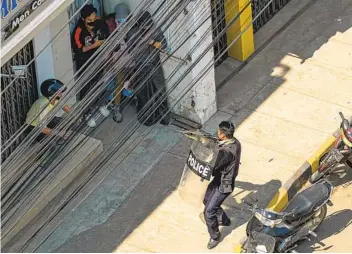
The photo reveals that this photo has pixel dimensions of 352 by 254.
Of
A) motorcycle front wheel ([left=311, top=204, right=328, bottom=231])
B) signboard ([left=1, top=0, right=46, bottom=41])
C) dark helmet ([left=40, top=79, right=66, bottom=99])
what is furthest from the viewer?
dark helmet ([left=40, top=79, right=66, bottom=99])

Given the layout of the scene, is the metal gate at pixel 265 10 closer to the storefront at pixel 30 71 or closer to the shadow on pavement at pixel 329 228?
the storefront at pixel 30 71

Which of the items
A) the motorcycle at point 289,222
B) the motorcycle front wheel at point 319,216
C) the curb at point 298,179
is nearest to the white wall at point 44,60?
the motorcycle at point 289,222

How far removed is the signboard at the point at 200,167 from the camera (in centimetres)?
1597

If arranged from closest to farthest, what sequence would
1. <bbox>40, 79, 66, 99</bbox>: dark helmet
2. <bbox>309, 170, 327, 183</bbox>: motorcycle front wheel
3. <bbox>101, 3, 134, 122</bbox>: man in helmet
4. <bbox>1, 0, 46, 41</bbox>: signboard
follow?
<bbox>1, 0, 46, 41</bbox>: signboard
<bbox>40, 79, 66, 99</bbox>: dark helmet
<bbox>309, 170, 327, 183</bbox>: motorcycle front wheel
<bbox>101, 3, 134, 122</bbox>: man in helmet

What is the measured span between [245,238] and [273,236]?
1.51 feet

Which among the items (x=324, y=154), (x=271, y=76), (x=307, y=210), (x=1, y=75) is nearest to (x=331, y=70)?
(x=271, y=76)

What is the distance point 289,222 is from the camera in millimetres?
16203

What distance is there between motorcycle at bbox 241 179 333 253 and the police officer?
0.35 meters

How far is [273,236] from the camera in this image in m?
16.2

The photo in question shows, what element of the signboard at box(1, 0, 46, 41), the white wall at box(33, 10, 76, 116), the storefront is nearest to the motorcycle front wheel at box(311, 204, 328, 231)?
the white wall at box(33, 10, 76, 116)

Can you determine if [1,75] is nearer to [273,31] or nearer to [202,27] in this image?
[202,27]

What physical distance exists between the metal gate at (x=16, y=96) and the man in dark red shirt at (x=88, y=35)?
72cm

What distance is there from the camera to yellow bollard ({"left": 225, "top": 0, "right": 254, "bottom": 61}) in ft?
63.3

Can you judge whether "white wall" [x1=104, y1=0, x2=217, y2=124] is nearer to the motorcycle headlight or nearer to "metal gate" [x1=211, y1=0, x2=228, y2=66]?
"metal gate" [x1=211, y1=0, x2=228, y2=66]
